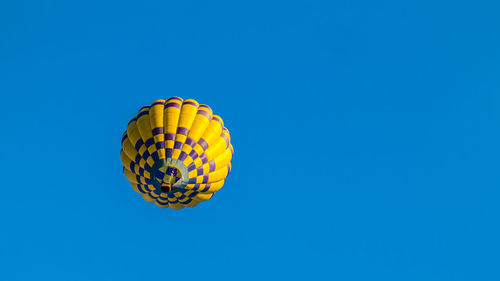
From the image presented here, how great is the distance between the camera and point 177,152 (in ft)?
79.0

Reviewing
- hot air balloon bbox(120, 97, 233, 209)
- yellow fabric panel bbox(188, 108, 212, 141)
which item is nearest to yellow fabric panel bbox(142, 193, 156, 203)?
hot air balloon bbox(120, 97, 233, 209)

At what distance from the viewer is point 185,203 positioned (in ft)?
90.8

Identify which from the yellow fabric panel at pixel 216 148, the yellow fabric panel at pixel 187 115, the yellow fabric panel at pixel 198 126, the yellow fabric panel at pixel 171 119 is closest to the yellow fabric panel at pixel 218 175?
the yellow fabric panel at pixel 216 148

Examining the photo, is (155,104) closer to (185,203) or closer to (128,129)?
(128,129)

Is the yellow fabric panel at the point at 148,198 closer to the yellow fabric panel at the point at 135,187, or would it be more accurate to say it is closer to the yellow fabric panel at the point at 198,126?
the yellow fabric panel at the point at 135,187

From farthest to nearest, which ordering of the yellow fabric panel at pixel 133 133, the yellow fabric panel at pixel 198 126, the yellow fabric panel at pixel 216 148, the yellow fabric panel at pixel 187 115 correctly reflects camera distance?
the yellow fabric panel at pixel 133 133
the yellow fabric panel at pixel 216 148
the yellow fabric panel at pixel 187 115
the yellow fabric panel at pixel 198 126

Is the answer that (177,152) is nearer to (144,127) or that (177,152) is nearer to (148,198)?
(144,127)

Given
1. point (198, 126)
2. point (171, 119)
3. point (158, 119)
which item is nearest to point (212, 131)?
point (198, 126)

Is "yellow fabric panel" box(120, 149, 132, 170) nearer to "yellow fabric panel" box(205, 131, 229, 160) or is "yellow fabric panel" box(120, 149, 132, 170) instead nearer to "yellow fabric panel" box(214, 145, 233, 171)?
"yellow fabric panel" box(205, 131, 229, 160)

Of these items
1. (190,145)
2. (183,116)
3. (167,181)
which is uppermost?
(183,116)

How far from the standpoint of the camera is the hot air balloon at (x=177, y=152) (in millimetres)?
24078

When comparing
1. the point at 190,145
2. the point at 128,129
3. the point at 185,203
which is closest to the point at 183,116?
the point at 190,145

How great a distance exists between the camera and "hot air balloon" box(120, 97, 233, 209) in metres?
24.1

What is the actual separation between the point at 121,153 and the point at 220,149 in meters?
6.12
